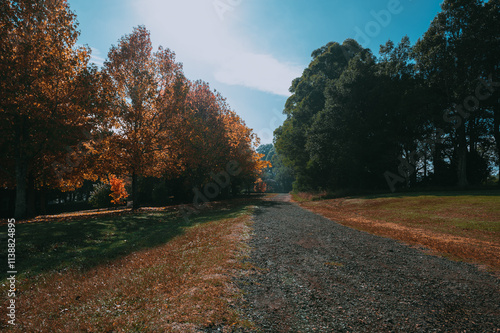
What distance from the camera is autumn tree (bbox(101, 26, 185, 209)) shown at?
21.7 metres

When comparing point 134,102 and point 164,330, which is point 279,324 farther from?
point 134,102

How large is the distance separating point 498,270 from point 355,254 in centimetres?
451

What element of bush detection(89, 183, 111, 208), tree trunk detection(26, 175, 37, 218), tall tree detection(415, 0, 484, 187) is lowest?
bush detection(89, 183, 111, 208)

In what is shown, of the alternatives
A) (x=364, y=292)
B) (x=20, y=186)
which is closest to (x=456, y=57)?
(x=364, y=292)

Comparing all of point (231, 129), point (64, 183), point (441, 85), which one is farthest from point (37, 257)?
point (441, 85)

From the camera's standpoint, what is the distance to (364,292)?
19.9 ft

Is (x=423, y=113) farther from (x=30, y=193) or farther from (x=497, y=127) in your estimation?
(x=30, y=193)

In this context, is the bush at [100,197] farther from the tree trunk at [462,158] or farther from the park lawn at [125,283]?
the tree trunk at [462,158]

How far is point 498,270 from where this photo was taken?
8.01 m

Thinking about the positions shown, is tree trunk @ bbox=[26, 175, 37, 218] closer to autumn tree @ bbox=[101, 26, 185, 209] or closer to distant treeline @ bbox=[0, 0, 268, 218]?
distant treeline @ bbox=[0, 0, 268, 218]

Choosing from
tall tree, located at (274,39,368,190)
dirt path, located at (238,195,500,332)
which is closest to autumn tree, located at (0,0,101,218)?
dirt path, located at (238,195,500,332)

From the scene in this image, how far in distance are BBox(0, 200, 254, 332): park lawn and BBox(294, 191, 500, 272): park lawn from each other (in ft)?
30.9

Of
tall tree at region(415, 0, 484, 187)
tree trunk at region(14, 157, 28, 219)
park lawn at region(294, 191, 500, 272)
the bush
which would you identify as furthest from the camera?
the bush

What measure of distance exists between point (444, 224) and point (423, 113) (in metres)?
25.2
